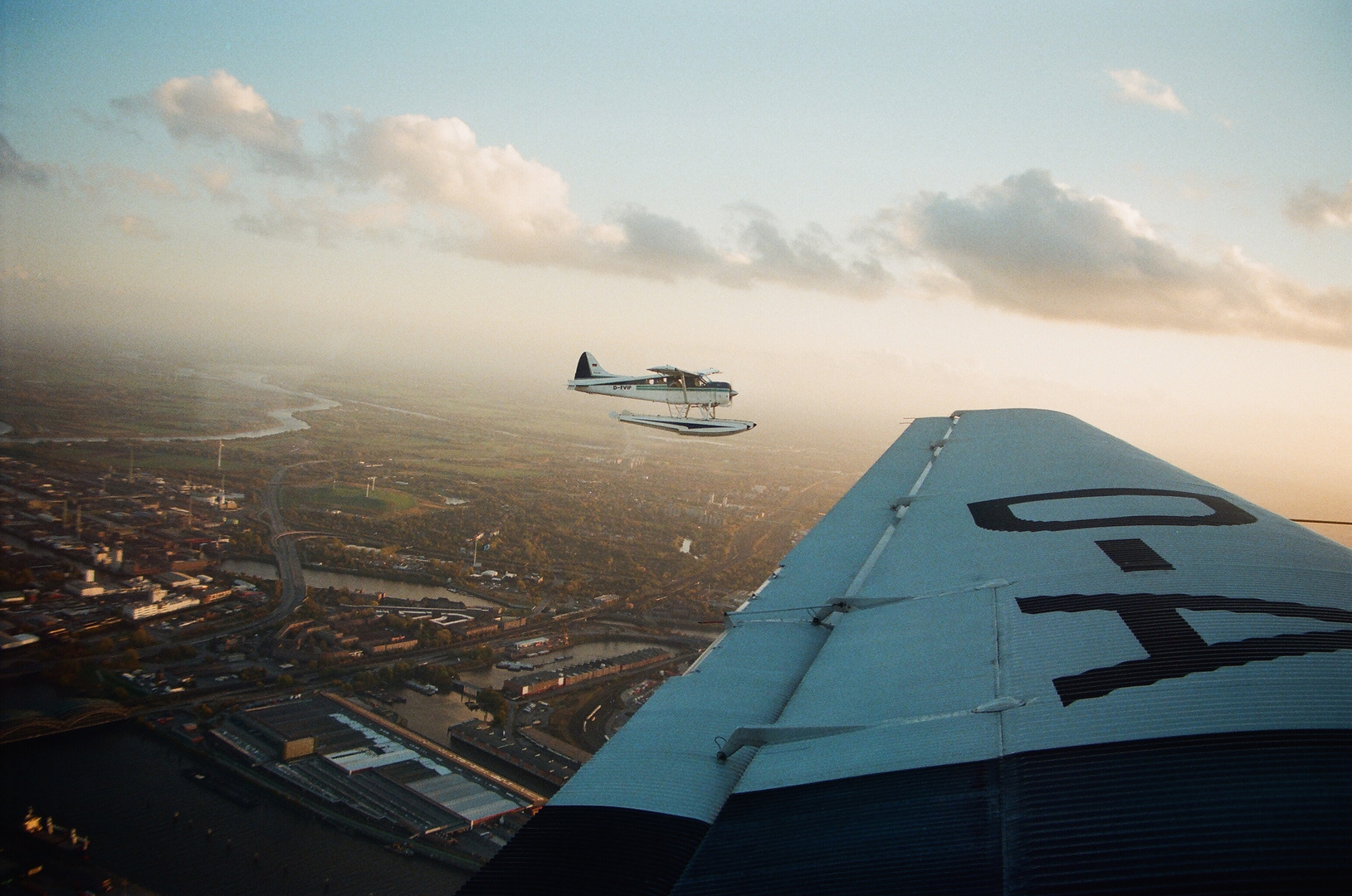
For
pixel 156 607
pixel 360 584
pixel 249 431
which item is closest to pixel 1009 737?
pixel 156 607

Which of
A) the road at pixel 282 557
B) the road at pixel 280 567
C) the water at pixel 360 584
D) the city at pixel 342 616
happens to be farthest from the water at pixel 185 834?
the water at pixel 360 584

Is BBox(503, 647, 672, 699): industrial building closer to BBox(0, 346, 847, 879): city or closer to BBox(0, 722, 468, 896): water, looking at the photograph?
BBox(0, 346, 847, 879): city

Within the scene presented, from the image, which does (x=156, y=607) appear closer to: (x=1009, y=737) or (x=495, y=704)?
(x=495, y=704)

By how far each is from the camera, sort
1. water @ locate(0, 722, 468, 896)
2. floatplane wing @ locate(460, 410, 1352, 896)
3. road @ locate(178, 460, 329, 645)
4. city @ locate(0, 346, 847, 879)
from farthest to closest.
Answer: road @ locate(178, 460, 329, 645), city @ locate(0, 346, 847, 879), water @ locate(0, 722, 468, 896), floatplane wing @ locate(460, 410, 1352, 896)

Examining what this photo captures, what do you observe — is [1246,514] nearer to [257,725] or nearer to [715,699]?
[715,699]

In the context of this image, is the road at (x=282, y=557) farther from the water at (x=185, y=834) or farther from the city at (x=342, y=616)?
the water at (x=185, y=834)

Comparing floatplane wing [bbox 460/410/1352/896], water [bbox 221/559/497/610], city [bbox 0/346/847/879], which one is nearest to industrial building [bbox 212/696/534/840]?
city [bbox 0/346/847/879]
